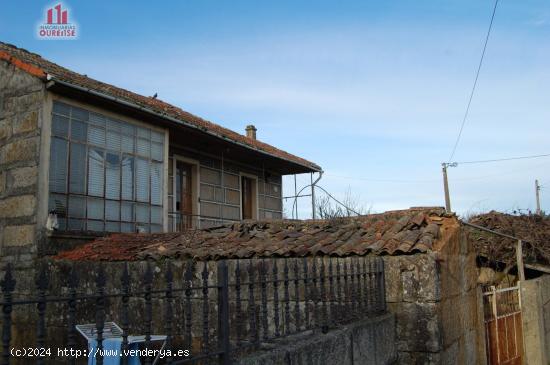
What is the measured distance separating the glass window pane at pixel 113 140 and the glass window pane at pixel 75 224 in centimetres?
161

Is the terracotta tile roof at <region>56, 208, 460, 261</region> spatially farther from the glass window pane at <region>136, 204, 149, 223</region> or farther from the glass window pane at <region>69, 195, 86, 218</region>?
the glass window pane at <region>136, 204, 149, 223</region>

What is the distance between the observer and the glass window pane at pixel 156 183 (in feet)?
34.0

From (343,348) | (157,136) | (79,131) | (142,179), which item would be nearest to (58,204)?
(79,131)

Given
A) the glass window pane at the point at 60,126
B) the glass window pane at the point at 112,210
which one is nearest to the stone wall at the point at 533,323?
the glass window pane at the point at 112,210

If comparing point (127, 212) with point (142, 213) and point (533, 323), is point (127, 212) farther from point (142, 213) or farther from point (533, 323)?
point (533, 323)

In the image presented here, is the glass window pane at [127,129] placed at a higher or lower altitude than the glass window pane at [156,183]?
higher

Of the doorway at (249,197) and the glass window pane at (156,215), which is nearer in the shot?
the glass window pane at (156,215)

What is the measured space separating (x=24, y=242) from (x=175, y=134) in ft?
15.0

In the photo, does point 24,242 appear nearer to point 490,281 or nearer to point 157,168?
point 157,168

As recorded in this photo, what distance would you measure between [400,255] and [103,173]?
627cm

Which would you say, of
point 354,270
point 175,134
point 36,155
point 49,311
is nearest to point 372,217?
point 354,270

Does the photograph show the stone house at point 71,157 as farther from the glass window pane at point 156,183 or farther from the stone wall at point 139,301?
the stone wall at point 139,301

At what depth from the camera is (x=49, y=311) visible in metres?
7.48

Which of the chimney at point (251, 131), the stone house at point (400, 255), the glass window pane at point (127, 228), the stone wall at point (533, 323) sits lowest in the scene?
the stone wall at point (533, 323)
